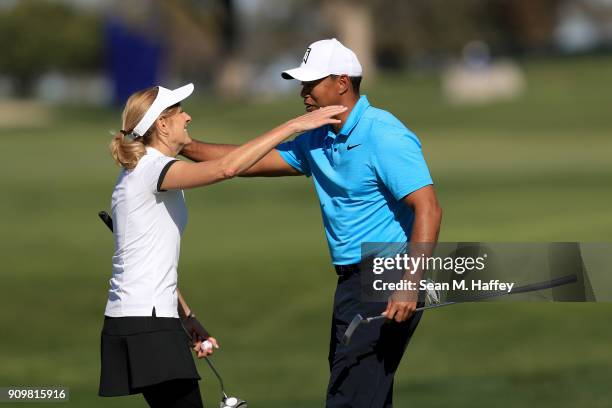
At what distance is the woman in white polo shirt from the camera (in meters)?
6.21

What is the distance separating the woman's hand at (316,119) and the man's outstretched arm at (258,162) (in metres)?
0.81

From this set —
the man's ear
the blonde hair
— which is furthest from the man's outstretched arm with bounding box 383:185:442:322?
the blonde hair

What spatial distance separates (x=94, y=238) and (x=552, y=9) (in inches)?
2857

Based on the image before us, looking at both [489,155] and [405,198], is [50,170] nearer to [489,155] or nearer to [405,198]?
[489,155]

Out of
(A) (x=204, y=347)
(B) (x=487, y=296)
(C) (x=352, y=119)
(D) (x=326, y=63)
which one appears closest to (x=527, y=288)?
(B) (x=487, y=296)

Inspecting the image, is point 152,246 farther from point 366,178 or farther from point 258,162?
point 258,162

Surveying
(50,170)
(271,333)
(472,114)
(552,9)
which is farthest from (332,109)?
(552,9)

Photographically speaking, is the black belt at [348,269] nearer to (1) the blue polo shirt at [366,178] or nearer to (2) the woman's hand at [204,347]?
(1) the blue polo shirt at [366,178]

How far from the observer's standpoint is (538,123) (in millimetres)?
53500

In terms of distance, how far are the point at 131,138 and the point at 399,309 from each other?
4.53 feet

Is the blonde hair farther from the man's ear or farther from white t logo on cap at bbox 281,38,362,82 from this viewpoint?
the man's ear

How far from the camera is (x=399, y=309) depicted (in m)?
6.36

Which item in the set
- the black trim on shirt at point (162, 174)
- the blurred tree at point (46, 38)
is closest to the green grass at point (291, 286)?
the black trim on shirt at point (162, 174)

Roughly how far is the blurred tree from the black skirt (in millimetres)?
123925
